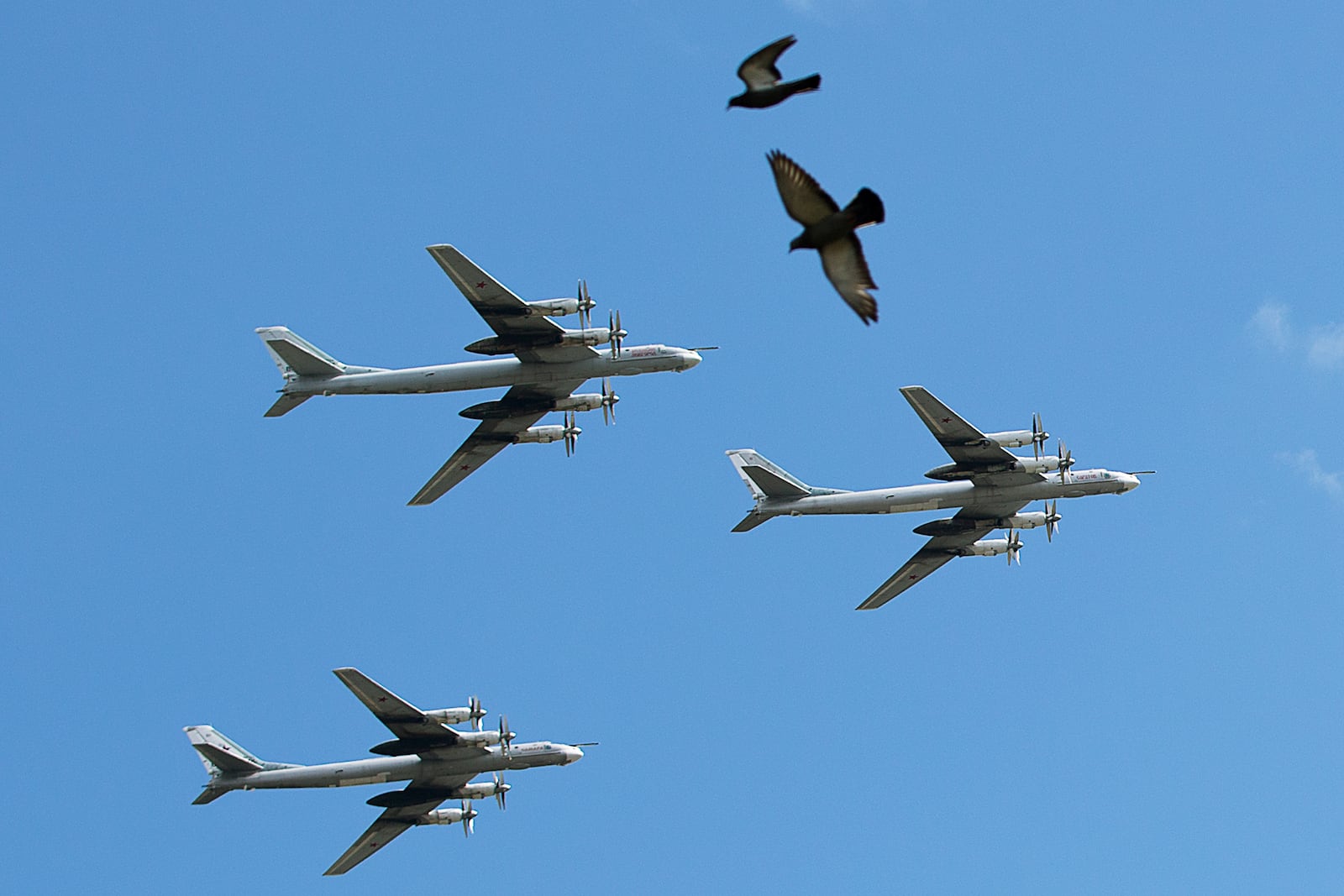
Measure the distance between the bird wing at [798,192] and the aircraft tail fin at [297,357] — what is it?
55.7 m

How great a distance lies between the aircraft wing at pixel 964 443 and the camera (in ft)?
279

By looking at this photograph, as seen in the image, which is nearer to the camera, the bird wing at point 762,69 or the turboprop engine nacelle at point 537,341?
the bird wing at point 762,69

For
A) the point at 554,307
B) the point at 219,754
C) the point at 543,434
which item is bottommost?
the point at 219,754

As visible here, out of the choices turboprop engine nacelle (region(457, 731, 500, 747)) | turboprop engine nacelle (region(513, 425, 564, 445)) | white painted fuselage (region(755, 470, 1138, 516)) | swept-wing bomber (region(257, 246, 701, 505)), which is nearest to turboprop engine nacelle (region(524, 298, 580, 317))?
swept-wing bomber (region(257, 246, 701, 505))

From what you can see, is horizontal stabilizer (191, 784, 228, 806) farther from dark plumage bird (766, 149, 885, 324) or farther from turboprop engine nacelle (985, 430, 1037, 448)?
dark plumage bird (766, 149, 885, 324)

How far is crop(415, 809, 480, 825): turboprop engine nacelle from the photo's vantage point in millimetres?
92750

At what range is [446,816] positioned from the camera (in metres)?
92.8

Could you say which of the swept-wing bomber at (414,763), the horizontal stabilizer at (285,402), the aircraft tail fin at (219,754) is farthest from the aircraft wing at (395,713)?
the horizontal stabilizer at (285,402)

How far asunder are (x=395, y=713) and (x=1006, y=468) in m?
32.4

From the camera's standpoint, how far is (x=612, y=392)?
8700 centimetres

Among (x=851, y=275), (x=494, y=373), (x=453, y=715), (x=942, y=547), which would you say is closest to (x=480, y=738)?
(x=453, y=715)

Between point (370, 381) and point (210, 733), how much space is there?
22.1m

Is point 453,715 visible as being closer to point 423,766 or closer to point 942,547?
point 423,766

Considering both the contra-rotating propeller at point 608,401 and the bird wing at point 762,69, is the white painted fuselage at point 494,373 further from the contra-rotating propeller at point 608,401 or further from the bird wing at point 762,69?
the bird wing at point 762,69
